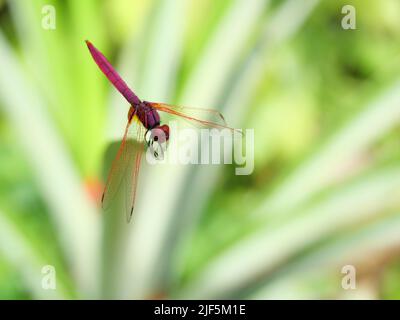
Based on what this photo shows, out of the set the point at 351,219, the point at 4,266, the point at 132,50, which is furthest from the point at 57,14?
the point at 351,219

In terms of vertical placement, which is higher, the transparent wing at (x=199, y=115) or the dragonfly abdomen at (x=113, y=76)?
the dragonfly abdomen at (x=113, y=76)

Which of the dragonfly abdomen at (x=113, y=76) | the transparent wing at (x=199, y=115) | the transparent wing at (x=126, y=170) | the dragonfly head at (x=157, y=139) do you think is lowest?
the transparent wing at (x=126, y=170)

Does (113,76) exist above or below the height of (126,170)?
above
